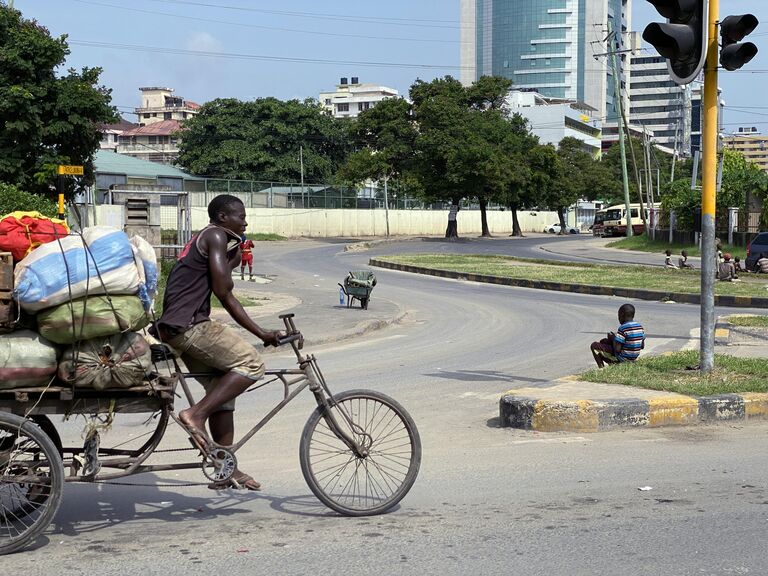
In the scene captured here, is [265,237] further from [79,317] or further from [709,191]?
[79,317]

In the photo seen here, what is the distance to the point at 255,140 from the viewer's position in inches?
3123

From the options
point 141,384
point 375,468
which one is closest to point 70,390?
point 141,384

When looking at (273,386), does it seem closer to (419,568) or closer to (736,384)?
(736,384)

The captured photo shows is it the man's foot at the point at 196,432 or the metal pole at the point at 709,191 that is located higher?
the metal pole at the point at 709,191

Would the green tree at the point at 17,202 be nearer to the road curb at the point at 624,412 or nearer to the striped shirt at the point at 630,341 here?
the striped shirt at the point at 630,341

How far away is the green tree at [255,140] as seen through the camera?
78.2m

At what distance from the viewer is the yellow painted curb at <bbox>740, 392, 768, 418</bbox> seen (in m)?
8.08

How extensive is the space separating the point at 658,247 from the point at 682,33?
138ft

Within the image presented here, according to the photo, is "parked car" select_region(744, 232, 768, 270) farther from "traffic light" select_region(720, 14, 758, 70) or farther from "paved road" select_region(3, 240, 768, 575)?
"paved road" select_region(3, 240, 768, 575)

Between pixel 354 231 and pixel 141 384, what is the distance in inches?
2657

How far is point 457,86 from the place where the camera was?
63.9m

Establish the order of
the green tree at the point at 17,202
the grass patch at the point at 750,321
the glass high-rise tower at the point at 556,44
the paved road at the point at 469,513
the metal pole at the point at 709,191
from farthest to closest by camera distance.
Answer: the glass high-rise tower at the point at 556,44, the green tree at the point at 17,202, the grass patch at the point at 750,321, the metal pole at the point at 709,191, the paved road at the point at 469,513

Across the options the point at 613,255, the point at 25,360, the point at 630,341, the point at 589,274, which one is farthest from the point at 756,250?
the point at 25,360

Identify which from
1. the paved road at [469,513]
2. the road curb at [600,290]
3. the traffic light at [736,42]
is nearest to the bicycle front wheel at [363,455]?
the paved road at [469,513]
